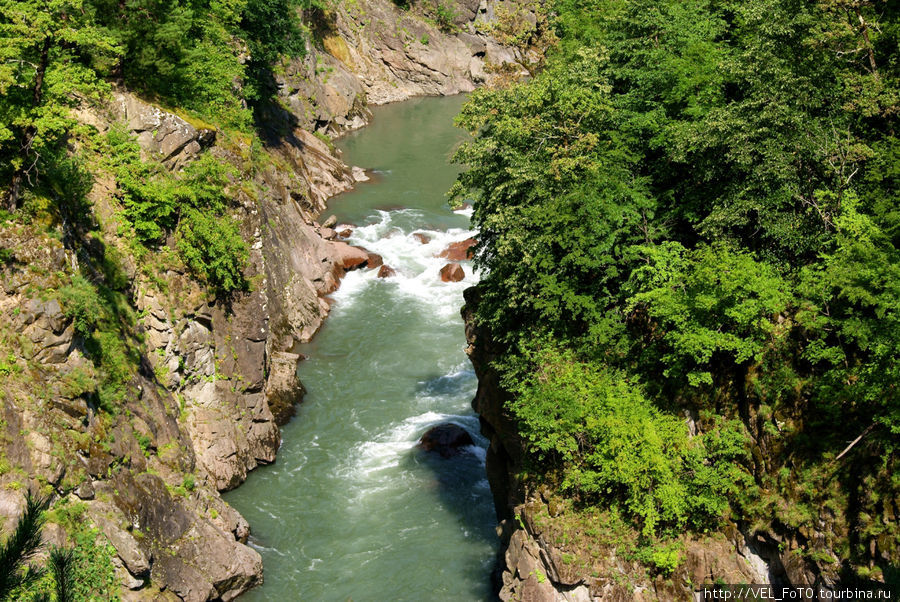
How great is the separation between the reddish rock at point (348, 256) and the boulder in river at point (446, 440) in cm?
1520

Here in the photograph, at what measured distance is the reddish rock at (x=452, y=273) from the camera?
39812 millimetres

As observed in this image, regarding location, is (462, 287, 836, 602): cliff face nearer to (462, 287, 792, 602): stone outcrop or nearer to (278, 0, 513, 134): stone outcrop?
(462, 287, 792, 602): stone outcrop

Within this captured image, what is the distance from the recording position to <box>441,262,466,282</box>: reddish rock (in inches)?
1567

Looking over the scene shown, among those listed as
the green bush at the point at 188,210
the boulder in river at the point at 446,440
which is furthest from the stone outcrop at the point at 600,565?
the green bush at the point at 188,210

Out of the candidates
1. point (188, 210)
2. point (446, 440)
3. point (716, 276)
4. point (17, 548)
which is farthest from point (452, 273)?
point (17, 548)

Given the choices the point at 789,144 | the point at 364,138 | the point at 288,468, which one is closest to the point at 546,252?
the point at 789,144

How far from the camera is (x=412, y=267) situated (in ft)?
135

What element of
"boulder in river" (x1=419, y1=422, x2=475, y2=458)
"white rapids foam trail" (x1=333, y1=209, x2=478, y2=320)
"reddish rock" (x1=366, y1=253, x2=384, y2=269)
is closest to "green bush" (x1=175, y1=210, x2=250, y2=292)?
"boulder in river" (x1=419, y1=422, x2=475, y2=458)

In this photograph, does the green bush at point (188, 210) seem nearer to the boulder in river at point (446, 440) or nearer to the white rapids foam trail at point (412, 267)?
the boulder in river at point (446, 440)

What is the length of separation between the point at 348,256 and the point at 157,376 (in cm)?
1911

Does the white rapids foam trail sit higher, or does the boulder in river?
the white rapids foam trail

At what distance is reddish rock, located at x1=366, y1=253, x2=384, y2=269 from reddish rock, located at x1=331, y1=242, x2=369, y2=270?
0.69ft

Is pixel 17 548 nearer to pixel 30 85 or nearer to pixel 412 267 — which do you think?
pixel 30 85

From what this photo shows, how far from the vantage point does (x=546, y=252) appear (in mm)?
20141
